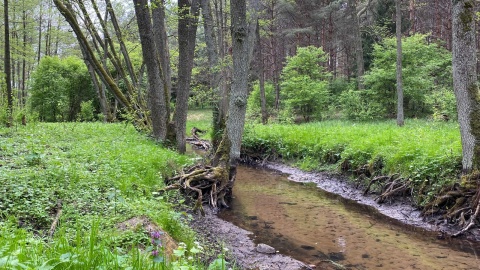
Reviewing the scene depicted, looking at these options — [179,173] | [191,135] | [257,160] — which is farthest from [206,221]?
[191,135]

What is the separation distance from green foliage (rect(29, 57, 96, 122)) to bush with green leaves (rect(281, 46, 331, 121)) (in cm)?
1427

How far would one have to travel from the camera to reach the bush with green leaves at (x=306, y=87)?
22469 mm

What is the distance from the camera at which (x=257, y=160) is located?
14.5m

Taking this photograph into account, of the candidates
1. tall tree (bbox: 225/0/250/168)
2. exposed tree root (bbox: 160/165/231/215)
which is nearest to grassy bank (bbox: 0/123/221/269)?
exposed tree root (bbox: 160/165/231/215)

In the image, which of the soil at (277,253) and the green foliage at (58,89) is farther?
the green foliage at (58,89)

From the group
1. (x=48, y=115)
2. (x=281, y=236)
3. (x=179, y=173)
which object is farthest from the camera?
(x=48, y=115)

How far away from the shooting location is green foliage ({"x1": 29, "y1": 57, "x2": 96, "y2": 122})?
22.9 meters

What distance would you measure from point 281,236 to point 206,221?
1435 millimetres

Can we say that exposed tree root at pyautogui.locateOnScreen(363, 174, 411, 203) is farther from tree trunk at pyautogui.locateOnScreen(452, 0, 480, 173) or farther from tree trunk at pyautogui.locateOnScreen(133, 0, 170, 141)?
tree trunk at pyautogui.locateOnScreen(133, 0, 170, 141)

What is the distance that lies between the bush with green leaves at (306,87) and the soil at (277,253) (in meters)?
12.8

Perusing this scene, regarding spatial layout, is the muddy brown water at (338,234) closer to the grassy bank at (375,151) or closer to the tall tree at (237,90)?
the grassy bank at (375,151)

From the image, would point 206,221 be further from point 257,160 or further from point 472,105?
point 257,160

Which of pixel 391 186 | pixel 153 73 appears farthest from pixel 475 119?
pixel 153 73

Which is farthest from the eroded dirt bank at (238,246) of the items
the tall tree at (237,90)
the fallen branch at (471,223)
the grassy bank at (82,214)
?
the fallen branch at (471,223)
